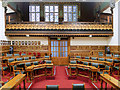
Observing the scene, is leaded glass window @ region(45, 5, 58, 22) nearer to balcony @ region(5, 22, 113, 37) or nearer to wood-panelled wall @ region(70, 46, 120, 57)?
balcony @ region(5, 22, 113, 37)

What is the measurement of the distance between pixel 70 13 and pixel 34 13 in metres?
4.51

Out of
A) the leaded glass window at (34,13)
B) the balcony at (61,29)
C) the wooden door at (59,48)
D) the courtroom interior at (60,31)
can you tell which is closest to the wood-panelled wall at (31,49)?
the courtroom interior at (60,31)

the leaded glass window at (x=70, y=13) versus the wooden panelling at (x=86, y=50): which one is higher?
the leaded glass window at (x=70, y=13)

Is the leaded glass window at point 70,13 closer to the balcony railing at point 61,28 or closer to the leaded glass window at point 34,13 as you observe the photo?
the balcony railing at point 61,28

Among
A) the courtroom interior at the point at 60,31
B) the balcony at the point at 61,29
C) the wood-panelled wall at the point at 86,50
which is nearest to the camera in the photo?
the courtroom interior at the point at 60,31

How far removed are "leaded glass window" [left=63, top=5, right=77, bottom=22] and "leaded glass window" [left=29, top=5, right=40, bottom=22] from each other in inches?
134

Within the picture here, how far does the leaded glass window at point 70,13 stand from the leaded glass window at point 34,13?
340cm

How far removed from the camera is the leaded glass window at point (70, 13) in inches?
445

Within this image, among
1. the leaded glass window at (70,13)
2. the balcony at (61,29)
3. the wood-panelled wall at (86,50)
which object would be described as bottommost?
the wood-panelled wall at (86,50)

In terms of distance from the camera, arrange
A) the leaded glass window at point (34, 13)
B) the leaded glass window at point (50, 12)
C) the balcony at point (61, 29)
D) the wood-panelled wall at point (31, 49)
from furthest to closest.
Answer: the leaded glass window at point (34, 13)
the leaded glass window at point (50, 12)
the wood-panelled wall at point (31, 49)
the balcony at point (61, 29)

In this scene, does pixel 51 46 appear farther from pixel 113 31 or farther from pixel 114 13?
pixel 114 13

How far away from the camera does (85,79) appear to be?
17.5 ft

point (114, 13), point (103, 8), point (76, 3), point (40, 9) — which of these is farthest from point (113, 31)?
point (40, 9)

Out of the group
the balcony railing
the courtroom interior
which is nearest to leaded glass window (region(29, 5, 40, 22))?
the courtroom interior
